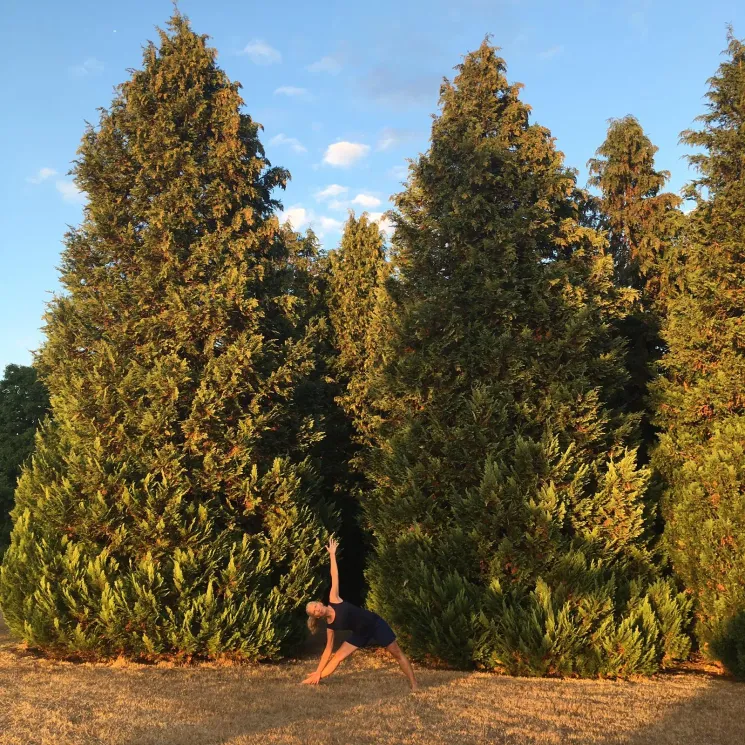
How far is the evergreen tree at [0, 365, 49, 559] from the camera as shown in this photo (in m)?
23.2

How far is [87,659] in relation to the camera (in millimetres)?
9664

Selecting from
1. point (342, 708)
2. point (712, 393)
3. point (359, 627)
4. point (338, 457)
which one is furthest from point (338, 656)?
point (712, 393)

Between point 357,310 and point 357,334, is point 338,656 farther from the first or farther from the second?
point 357,310

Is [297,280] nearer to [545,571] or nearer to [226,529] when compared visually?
[226,529]

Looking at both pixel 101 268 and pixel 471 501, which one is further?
pixel 101 268

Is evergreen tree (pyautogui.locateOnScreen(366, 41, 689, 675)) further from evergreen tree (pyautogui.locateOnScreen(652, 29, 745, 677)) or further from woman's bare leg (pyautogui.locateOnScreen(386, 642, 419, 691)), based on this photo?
woman's bare leg (pyautogui.locateOnScreen(386, 642, 419, 691))

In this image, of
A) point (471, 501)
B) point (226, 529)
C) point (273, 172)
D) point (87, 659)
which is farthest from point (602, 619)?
point (273, 172)

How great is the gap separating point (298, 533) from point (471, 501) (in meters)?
3.00

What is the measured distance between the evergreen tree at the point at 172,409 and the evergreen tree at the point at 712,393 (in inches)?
253

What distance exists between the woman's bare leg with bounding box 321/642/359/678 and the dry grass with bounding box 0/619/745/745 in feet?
0.66

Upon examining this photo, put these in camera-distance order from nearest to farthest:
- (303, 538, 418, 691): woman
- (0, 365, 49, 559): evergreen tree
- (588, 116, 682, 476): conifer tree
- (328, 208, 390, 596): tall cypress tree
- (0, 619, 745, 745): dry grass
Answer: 1. (0, 619, 745, 745): dry grass
2. (303, 538, 418, 691): woman
3. (588, 116, 682, 476): conifer tree
4. (328, 208, 390, 596): tall cypress tree
5. (0, 365, 49, 559): evergreen tree

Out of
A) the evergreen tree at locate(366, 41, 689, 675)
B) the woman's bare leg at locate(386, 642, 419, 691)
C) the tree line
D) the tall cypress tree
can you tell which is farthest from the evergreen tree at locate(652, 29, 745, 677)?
the tall cypress tree

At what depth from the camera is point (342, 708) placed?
6.87m

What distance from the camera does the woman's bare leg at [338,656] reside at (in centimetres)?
788
